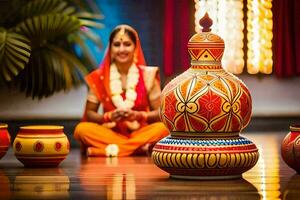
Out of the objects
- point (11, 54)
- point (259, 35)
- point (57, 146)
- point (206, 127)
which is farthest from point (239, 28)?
point (206, 127)

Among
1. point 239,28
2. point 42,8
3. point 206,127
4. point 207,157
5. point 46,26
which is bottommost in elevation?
point 207,157

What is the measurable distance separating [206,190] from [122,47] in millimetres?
2917

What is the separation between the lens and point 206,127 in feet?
17.8

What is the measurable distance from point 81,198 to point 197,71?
4.30ft

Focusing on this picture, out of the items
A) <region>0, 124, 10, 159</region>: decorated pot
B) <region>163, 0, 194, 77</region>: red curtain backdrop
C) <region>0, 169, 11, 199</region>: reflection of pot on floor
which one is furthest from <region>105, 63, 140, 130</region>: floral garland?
<region>163, 0, 194, 77</region>: red curtain backdrop

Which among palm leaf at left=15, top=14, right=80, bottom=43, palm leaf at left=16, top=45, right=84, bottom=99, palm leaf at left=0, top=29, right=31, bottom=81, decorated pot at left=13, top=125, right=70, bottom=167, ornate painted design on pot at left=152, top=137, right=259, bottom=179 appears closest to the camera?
ornate painted design on pot at left=152, top=137, right=259, bottom=179

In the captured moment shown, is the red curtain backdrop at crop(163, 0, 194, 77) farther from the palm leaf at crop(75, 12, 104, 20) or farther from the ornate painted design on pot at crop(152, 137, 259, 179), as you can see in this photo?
the ornate painted design on pot at crop(152, 137, 259, 179)

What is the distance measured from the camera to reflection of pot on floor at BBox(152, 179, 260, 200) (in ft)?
15.2

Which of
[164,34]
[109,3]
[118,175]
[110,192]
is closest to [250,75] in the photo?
[164,34]

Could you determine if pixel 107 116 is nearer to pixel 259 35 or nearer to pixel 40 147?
pixel 40 147

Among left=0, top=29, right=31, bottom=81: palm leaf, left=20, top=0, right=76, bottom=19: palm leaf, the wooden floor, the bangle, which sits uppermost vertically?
left=20, top=0, right=76, bottom=19: palm leaf

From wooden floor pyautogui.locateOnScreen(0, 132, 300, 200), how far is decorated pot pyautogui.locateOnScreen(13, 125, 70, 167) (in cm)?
7

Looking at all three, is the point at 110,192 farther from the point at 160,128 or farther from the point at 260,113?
the point at 260,113

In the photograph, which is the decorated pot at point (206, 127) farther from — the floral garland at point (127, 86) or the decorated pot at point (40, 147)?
the floral garland at point (127, 86)
